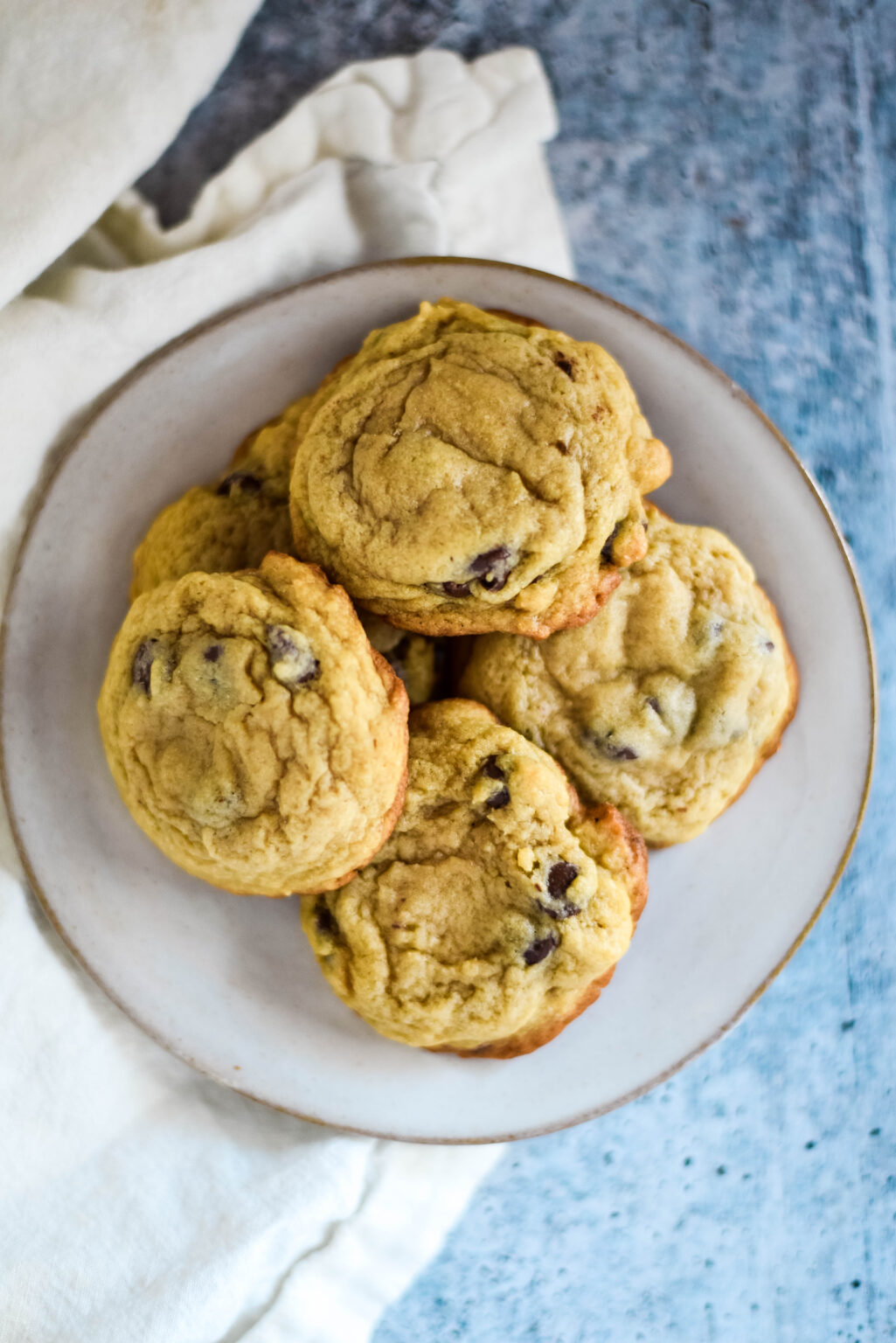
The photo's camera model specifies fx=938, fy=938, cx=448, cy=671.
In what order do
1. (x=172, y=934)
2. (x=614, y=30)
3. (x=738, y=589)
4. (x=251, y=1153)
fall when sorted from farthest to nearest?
1. (x=614, y=30)
2. (x=251, y=1153)
3. (x=172, y=934)
4. (x=738, y=589)

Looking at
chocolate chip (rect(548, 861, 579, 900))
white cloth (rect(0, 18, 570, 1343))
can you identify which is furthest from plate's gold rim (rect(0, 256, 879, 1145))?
chocolate chip (rect(548, 861, 579, 900))

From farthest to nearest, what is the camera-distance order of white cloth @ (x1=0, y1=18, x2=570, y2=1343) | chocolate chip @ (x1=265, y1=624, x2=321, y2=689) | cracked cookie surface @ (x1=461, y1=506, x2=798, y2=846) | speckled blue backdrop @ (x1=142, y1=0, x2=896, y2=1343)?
speckled blue backdrop @ (x1=142, y1=0, x2=896, y2=1343) → white cloth @ (x1=0, y1=18, x2=570, y2=1343) → cracked cookie surface @ (x1=461, y1=506, x2=798, y2=846) → chocolate chip @ (x1=265, y1=624, x2=321, y2=689)

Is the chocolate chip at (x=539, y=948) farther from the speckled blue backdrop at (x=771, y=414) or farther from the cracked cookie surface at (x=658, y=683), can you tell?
the speckled blue backdrop at (x=771, y=414)

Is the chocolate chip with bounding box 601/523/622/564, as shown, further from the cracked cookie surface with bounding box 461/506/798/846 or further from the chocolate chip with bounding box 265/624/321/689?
the chocolate chip with bounding box 265/624/321/689

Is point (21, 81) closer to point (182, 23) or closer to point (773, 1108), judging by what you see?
point (182, 23)

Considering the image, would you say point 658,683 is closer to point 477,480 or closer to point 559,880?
point 559,880

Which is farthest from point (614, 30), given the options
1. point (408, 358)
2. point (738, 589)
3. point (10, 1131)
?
point (10, 1131)

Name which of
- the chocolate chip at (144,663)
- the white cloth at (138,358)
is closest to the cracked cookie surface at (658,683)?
the chocolate chip at (144,663)
